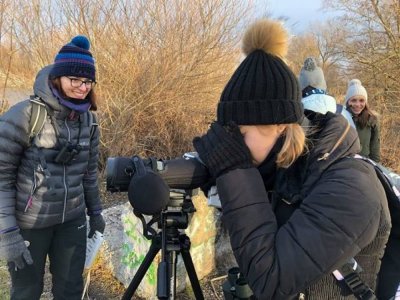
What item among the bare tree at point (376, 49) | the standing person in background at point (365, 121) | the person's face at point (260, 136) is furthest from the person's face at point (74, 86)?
the bare tree at point (376, 49)

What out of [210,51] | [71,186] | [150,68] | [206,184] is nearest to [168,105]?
[150,68]

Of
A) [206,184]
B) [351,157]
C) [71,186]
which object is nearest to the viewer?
[351,157]

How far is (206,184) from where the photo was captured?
1.18 metres

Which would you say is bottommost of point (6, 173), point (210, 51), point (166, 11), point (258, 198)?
point (6, 173)

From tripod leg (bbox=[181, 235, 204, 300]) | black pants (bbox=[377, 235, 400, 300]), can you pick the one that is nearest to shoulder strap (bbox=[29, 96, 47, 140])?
tripod leg (bbox=[181, 235, 204, 300])

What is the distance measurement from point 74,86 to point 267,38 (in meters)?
1.27

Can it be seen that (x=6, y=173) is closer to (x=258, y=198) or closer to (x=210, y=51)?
(x=258, y=198)

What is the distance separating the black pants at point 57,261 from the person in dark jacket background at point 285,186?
4.15 ft

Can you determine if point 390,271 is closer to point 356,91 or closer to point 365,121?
point 365,121

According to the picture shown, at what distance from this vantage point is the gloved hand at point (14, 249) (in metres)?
1.80

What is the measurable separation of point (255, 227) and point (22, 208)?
53.6 inches

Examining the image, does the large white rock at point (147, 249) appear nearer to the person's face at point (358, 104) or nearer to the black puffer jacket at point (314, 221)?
the black puffer jacket at point (314, 221)

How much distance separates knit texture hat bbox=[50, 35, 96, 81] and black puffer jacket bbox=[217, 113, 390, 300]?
4.23ft

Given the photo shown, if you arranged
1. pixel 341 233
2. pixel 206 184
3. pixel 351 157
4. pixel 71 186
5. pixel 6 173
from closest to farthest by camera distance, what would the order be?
pixel 341 233 < pixel 351 157 < pixel 206 184 < pixel 6 173 < pixel 71 186
